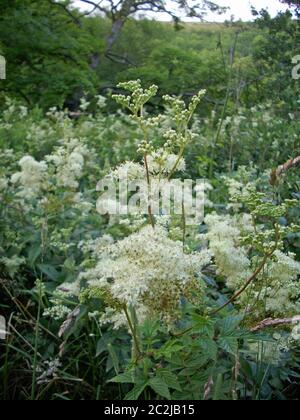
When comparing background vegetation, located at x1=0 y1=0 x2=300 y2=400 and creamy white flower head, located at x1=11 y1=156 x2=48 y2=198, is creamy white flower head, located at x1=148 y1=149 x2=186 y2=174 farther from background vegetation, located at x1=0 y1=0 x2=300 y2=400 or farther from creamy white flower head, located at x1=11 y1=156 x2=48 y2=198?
creamy white flower head, located at x1=11 y1=156 x2=48 y2=198

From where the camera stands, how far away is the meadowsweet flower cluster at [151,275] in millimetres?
→ 1419

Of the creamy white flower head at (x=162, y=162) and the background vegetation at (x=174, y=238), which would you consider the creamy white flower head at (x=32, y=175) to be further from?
the creamy white flower head at (x=162, y=162)

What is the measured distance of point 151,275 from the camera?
4.63ft

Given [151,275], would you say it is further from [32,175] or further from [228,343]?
[32,175]

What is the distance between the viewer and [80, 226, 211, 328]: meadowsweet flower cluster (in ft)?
4.66

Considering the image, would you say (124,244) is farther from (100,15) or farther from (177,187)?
(100,15)

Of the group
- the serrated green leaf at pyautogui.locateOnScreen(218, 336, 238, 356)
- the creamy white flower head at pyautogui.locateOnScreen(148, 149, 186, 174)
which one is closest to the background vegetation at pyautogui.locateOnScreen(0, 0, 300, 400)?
the serrated green leaf at pyautogui.locateOnScreen(218, 336, 238, 356)

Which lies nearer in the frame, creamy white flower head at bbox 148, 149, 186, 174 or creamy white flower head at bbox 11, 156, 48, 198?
creamy white flower head at bbox 148, 149, 186, 174

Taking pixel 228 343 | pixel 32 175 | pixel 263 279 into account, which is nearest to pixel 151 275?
pixel 228 343

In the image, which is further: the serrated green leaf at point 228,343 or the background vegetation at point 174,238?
the background vegetation at point 174,238

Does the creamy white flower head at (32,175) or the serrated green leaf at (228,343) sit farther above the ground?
the creamy white flower head at (32,175)

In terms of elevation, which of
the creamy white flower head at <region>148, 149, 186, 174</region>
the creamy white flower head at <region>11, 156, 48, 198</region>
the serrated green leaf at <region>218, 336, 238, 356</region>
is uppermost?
the creamy white flower head at <region>148, 149, 186, 174</region>

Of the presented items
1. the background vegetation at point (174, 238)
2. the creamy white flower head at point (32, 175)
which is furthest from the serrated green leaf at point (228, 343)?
the creamy white flower head at point (32, 175)

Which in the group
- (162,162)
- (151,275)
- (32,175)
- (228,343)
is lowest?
(228,343)
